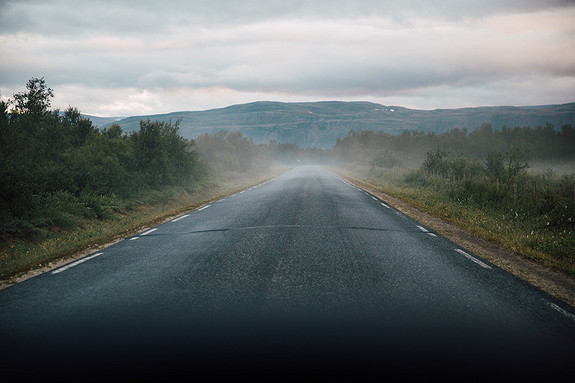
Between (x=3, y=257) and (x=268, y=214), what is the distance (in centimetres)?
717

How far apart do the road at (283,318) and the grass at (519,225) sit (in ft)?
5.20

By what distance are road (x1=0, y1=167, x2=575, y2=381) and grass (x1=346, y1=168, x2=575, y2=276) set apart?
62.4 inches

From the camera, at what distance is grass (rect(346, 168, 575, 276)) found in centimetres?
738

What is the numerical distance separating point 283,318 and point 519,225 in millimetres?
9551

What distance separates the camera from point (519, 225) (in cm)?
1066

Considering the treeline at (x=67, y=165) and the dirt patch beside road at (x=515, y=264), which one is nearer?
the dirt patch beside road at (x=515, y=264)

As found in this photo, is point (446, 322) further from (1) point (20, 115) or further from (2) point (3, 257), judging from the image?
(1) point (20, 115)

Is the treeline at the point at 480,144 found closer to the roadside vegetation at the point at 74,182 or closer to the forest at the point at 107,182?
the forest at the point at 107,182

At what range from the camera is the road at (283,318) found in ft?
9.81

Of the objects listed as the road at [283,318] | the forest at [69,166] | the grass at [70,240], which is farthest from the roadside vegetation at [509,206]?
the forest at [69,166]

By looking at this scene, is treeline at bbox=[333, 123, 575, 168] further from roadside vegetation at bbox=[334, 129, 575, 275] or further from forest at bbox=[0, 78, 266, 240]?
Result: forest at bbox=[0, 78, 266, 240]

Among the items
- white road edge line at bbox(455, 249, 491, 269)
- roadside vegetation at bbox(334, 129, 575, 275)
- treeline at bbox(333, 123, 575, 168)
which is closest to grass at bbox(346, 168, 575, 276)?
roadside vegetation at bbox(334, 129, 575, 275)

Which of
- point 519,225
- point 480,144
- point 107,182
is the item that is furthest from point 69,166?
point 480,144

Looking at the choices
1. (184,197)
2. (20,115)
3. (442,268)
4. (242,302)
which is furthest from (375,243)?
(20,115)
